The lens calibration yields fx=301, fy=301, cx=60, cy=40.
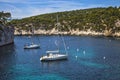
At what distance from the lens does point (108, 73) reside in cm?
7350

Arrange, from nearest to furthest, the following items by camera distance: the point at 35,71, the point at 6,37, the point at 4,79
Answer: the point at 4,79, the point at 35,71, the point at 6,37

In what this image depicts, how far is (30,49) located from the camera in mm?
138750

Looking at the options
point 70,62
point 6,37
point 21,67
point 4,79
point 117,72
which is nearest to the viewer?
point 4,79

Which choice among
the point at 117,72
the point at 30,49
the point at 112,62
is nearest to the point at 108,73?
the point at 117,72

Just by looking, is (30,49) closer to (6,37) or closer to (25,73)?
(6,37)

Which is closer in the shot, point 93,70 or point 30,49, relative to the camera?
point 93,70

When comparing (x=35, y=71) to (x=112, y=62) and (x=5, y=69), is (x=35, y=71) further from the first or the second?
(x=112, y=62)

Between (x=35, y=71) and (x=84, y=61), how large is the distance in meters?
20.0

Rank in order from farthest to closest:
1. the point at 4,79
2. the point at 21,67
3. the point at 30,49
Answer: the point at 30,49, the point at 21,67, the point at 4,79

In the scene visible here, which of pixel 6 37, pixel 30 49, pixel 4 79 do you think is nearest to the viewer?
pixel 4 79

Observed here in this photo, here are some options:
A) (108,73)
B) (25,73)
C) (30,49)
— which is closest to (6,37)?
(30,49)

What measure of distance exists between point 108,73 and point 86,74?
18.0 ft

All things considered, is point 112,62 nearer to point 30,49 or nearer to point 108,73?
point 108,73

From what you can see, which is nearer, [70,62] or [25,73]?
[25,73]
